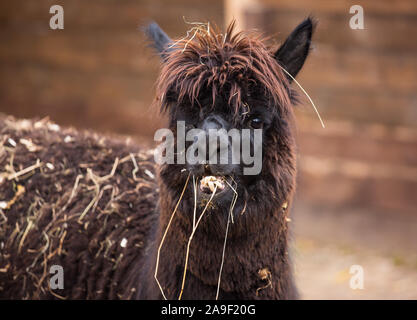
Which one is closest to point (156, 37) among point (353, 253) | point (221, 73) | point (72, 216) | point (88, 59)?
point (221, 73)

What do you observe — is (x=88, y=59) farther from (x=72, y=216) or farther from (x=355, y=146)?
(x=72, y=216)

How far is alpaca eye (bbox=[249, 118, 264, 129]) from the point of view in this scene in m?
3.29

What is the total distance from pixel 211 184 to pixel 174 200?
0.31m

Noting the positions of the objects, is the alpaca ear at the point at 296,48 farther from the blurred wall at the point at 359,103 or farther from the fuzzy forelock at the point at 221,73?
the blurred wall at the point at 359,103

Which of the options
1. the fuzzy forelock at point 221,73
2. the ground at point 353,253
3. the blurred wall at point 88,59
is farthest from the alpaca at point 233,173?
the blurred wall at point 88,59

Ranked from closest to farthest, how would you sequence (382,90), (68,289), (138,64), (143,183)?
(68,289), (143,183), (382,90), (138,64)

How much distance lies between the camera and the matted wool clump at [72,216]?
12.6 feet

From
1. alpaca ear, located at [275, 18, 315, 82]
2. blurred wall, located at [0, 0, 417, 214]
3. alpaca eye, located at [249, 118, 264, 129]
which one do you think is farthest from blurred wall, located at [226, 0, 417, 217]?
alpaca eye, located at [249, 118, 264, 129]

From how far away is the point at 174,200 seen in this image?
3.35m

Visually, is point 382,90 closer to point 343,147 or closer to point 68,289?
point 343,147

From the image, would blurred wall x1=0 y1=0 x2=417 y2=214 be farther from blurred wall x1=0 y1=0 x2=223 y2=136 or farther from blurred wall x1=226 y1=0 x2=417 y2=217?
blurred wall x1=0 y1=0 x2=223 y2=136
